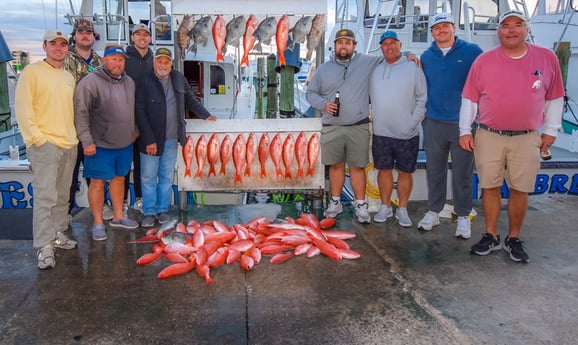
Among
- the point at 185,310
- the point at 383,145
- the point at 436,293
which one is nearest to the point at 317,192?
the point at 383,145

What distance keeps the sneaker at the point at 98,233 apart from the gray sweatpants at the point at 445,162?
3.27 metres

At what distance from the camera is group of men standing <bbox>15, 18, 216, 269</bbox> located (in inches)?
152

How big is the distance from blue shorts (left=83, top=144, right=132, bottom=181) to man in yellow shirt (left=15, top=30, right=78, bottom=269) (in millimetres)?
347

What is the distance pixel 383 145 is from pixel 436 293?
1.83m

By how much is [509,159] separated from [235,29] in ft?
9.96

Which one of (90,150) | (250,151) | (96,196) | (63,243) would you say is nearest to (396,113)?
(250,151)

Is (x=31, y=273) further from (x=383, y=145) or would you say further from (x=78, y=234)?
(x=383, y=145)

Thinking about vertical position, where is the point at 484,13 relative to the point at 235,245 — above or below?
above

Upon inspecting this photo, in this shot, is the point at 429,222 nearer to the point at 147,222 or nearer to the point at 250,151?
the point at 250,151

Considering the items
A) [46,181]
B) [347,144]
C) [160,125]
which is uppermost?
[160,125]

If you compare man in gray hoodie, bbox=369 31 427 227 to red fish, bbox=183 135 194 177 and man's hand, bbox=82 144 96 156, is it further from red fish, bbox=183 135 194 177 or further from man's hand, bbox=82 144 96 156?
man's hand, bbox=82 144 96 156

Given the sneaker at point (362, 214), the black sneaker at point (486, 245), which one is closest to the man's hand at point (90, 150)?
the sneaker at point (362, 214)

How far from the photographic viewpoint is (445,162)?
4.84 meters

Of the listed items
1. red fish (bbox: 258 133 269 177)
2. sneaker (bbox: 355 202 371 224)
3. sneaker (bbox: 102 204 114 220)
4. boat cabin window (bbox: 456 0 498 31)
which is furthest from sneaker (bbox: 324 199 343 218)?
boat cabin window (bbox: 456 0 498 31)
